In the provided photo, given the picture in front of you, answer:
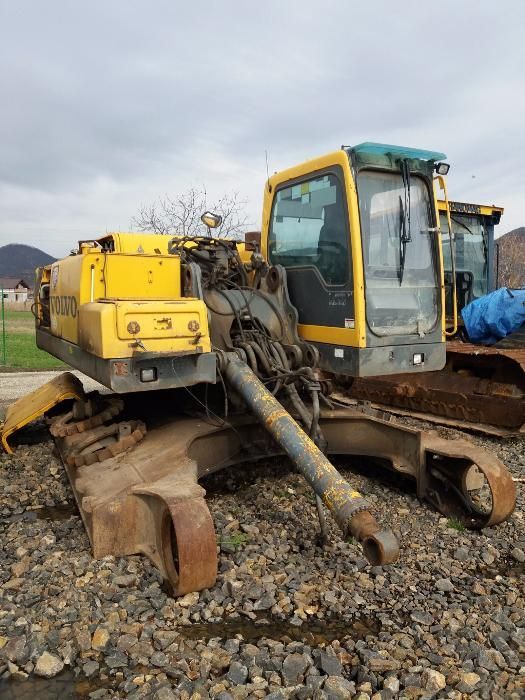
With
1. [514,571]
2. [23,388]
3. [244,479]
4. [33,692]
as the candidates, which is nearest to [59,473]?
[244,479]

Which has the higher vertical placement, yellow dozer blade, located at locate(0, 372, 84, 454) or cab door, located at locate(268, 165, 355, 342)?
cab door, located at locate(268, 165, 355, 342)

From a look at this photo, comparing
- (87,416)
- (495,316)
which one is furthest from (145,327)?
(495,316)

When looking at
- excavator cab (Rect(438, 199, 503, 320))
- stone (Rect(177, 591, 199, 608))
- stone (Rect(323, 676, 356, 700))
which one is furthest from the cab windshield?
excavator cab (Rect(438, 199, 503, 320))

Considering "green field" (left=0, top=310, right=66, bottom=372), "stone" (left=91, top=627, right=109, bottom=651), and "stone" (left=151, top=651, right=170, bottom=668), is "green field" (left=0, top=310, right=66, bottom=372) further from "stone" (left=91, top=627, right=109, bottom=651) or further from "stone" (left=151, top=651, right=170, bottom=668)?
"stone" (left=151, top=651, right=170, bottom=668)

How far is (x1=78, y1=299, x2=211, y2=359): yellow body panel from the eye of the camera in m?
3.78

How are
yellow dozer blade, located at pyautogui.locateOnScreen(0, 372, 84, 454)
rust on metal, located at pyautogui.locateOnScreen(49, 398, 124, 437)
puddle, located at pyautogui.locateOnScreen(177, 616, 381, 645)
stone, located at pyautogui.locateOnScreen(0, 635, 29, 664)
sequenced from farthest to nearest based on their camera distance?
1. yellow dozer blade, located at pyautogui.locateOnScreen(0, 372, 84, 454)
2. rust on metal, located at pyautogui.locateOnScreen(49, 398, 124, 437)
3. puddle, located at pyautogui.locateOnScreen(177, 616, 381, 645)
4. stone, located at pyautogui.locateOnScreen(0, 635, 29, 664)

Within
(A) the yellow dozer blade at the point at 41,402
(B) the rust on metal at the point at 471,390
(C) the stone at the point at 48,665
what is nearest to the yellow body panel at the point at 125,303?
(A) the yellow dozer blade at the point at 41,402

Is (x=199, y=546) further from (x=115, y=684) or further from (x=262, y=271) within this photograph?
(x=262, y=271)

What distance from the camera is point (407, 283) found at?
15.2 ft

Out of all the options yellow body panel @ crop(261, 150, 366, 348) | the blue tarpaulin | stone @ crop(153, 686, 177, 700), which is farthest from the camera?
the blue tarpaulin

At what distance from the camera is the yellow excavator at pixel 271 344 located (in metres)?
3.82

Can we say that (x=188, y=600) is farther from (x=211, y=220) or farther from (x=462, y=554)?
(x=211, y=220)

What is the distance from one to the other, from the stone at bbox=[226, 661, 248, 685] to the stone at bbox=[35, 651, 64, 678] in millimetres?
762

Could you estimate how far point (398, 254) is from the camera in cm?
457
